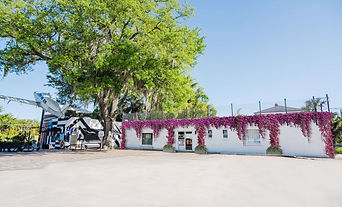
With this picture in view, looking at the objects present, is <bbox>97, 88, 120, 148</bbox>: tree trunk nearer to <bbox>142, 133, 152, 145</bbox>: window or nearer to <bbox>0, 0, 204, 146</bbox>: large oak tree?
<bbox>0, 0, 204, 146</bbox>: large oak tree

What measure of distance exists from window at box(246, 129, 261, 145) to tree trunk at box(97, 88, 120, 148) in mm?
11906

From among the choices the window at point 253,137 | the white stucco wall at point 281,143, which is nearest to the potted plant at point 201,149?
the white stucco wall at point 281,143

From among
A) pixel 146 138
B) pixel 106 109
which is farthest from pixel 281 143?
pixel 106 109

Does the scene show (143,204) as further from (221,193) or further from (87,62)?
(87,62)

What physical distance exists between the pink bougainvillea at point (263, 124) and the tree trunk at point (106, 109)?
456 centimetres

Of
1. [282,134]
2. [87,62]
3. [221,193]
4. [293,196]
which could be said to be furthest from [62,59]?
[282,134]

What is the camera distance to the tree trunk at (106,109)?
16.6 metres

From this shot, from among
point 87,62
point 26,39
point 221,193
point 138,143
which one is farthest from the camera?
point 138,143

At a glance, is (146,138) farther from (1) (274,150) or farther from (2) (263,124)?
(1) (274,150)

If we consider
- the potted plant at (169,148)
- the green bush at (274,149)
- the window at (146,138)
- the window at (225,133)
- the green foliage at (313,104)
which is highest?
the green foliage at (313,104)

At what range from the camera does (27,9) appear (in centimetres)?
1327

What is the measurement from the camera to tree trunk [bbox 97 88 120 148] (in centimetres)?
1658

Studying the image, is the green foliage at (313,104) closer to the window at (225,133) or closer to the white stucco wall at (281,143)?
the white stucco wall at (281,143)

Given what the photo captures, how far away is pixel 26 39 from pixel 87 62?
155 inches
